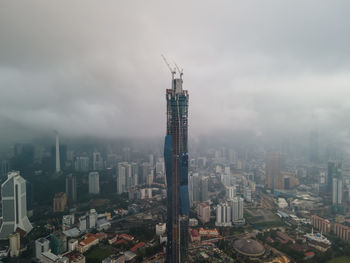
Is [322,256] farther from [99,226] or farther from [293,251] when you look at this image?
[99,226]

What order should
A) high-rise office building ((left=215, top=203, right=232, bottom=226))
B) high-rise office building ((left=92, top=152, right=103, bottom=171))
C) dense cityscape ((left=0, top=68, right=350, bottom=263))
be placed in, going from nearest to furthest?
dense cityscape ((left=0, top=68, right=350, bottom=263)), high-rise office building ((left=215, top=203, right=232, bottom=226)), high-rise office building ((left=92, top=152, right=103, bottom=171))

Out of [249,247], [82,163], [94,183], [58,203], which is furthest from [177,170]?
[82,163]

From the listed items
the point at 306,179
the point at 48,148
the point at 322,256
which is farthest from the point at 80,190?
the point at 306,179

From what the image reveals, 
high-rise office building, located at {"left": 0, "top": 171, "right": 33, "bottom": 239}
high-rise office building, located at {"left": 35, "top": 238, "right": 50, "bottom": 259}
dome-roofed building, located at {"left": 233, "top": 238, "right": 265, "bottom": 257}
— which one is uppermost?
→ high-rise office building, located at {"left": 0, "top": 171, "right": 33, "bottom": 239}

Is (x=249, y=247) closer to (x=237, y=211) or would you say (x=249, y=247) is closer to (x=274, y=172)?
(x=237, y=211)

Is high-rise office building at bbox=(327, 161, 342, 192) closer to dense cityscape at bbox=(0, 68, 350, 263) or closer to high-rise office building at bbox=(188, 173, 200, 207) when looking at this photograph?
dense cityscape at bbox=(0, 68, 350, 263)

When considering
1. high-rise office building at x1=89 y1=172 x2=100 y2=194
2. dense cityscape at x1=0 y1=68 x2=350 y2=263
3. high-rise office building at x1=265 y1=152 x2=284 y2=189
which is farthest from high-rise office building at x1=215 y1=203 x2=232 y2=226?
high-rise office building at x1=89 y1=172 x2=100 y2=194

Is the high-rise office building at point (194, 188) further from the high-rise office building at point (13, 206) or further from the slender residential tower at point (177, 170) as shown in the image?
the high-rise office building at point (13, 206)
